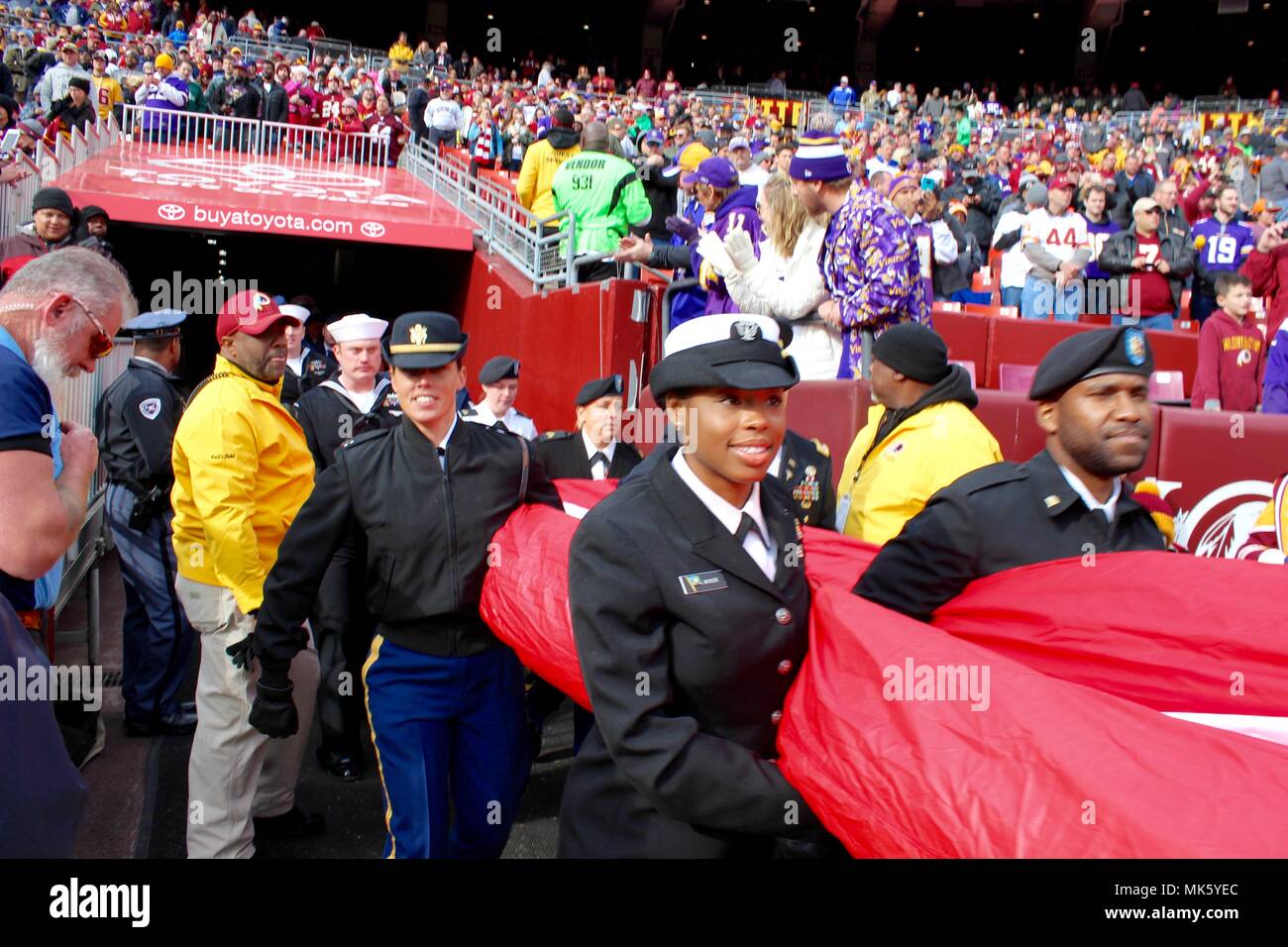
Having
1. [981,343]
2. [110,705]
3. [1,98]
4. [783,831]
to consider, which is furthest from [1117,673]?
[1,98]

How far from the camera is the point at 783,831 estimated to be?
2.12 m

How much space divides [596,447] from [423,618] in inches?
96.9

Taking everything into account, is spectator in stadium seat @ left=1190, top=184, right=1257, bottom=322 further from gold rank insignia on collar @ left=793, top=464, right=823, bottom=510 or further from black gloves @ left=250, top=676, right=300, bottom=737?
black gloves @ left=250, top=676, right=300, bottom=737

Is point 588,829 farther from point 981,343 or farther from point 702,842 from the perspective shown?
point 981,343

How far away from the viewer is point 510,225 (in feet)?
42.6

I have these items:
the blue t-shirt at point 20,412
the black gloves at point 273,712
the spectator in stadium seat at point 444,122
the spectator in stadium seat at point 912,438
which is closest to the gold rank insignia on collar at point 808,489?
the spectator in stadium seat at point 912,438

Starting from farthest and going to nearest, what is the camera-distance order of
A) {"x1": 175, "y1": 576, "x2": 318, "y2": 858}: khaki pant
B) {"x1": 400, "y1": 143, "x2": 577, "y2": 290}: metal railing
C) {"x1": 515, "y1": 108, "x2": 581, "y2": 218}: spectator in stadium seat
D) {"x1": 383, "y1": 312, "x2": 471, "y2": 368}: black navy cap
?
{"x1": 515, "y1": 108, "x2": 581, "y2": 218}: spectator in stadium seat < {"x1": 400, "y1": 143, "x2": 577, "y2": 290}: metal railing < {"x1": 175, "y1": 576, "x2": 318, "y2": 858}: khaki pant < {"x1": 383, "y1": 312, "x2": 471, "y2": 368}: black navy cap

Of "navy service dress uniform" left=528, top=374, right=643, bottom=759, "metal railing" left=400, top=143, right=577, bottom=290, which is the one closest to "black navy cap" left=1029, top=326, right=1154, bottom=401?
"navy service dress uniform" left=528, top=374, right=643, bottom=759

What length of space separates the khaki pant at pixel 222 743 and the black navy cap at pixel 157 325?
2.13 m

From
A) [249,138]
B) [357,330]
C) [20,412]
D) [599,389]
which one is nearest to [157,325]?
[357,330]

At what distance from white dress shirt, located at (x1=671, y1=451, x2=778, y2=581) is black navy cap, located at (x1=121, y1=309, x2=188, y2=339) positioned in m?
4.37

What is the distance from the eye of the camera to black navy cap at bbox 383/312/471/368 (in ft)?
11.9

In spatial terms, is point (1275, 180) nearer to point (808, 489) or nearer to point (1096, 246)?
point (1096, 246)

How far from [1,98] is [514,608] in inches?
503
